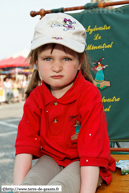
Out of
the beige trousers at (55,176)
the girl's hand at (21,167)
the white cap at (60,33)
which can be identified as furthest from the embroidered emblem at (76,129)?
the white cap at (60,33)

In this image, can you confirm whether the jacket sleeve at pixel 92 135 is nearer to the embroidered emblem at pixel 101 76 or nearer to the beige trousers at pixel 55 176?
the beige trousers at pixel 55 176

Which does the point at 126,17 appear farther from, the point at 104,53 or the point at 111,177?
the point at 111,177

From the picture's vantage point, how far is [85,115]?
130 cm

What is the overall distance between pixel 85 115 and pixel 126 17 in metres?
1.15

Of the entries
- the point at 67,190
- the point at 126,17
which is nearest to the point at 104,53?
the point at 126,17

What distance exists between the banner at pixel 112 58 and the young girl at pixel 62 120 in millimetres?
736

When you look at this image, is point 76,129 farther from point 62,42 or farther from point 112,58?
point 112,58

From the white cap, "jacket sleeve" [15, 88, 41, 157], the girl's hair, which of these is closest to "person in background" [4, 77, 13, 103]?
the girl's hair

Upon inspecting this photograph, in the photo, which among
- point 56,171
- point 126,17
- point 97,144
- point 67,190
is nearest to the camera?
point 67,190

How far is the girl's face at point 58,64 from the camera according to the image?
1.30 meters

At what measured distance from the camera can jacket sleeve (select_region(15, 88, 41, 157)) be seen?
1383 mm

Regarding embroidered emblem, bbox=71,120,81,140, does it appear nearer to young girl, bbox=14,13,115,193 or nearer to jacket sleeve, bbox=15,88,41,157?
young girl, bbox=14,13,115,193

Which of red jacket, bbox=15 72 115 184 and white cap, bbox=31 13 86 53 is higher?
white cap, bbox=31 13 86 53

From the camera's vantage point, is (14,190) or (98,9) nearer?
(14,190)
